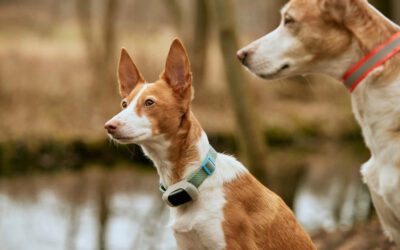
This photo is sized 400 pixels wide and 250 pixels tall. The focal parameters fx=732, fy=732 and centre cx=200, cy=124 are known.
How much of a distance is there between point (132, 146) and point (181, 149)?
9.36 meters

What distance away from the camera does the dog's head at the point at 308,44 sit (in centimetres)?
476

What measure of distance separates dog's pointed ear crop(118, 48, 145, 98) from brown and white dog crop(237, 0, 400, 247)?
752mm

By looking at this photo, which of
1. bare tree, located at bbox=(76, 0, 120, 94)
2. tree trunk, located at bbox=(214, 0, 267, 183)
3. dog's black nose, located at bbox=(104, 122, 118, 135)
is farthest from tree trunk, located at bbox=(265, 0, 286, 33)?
dog's black nose, located at bbox=(104, 122, 118, 135)

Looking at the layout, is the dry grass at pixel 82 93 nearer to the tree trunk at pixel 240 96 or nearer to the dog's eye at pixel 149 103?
the tree trunk at pixel 240 96

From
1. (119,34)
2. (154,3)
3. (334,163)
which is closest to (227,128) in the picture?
(334,163)

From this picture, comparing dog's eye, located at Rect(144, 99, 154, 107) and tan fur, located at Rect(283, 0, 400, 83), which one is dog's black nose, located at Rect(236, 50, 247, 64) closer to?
tan fur, located at Rect(283, 0, 400, 83)

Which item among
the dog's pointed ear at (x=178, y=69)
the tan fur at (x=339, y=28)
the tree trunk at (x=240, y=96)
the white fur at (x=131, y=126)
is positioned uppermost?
the tan fur at (x=339, y=28)

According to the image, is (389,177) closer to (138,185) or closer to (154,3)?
(138,185)

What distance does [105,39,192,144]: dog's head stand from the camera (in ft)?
14.9

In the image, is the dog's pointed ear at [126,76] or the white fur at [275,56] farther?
the dog's pointed ear at [126,76]

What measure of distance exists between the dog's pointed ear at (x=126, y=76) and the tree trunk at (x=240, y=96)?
15.6ft

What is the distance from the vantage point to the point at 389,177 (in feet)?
15.3

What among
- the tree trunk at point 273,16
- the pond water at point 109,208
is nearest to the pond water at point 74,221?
the pond water at point 109,208

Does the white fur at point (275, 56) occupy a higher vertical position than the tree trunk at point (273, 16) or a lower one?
higher
